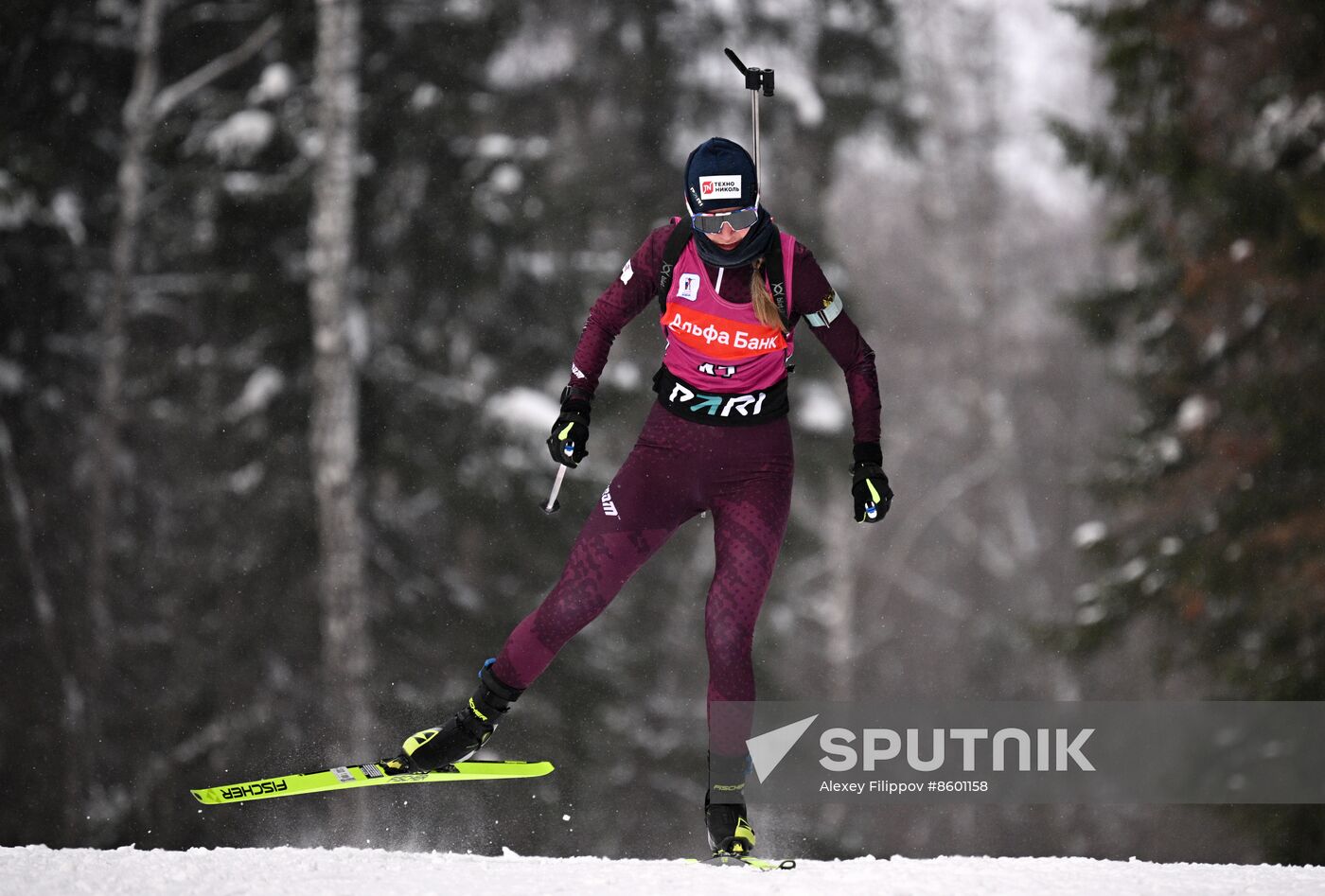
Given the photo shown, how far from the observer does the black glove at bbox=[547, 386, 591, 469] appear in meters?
4.48

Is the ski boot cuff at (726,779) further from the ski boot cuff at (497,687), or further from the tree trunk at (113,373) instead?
the tree trunk at (113,373)

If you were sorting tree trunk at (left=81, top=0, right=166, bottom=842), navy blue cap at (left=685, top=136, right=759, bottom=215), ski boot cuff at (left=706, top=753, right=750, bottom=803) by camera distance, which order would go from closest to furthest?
navy blue cap at (left=685, top=136, right=759, bottom=215) → ski boot cuff at (left=706, top=753, right=750, bottom=803) → tree trunk at (left=81, top=0, right=166, bottom=842)

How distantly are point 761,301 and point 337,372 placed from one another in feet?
24.5

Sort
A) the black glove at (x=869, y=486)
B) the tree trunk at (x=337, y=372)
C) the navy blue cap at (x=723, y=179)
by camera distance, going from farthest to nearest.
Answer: the tree trunk at (x=337, y=372), the black glove at (x=869, y=486), the navy blue cap at (x=723, y=179)

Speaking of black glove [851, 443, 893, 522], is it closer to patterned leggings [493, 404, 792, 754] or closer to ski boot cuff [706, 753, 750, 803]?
patterned leggings [493, 404, 792, 754]

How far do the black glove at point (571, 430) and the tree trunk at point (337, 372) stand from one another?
273 inches

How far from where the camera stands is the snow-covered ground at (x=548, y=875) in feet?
16.5

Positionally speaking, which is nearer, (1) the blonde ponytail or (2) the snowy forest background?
(1) the blonde ponytail

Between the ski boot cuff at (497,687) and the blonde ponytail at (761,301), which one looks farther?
the ski boot cuff at (497,687)

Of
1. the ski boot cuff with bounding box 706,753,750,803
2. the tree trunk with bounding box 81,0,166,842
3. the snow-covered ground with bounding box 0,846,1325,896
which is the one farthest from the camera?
the tree trunk with bounding box 81,0,166,842

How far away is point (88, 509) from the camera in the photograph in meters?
12.0

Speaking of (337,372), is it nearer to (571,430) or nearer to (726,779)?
(571,430)

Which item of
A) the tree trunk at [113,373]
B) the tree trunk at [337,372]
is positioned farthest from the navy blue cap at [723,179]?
the tree trunk at [113,373]

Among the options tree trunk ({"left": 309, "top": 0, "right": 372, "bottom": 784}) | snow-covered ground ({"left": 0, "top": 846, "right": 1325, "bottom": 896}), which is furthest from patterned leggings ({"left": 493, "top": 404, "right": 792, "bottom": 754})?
tree trunk ({"left": 309, "top": 0, "right": 372, "bottom": 784})
